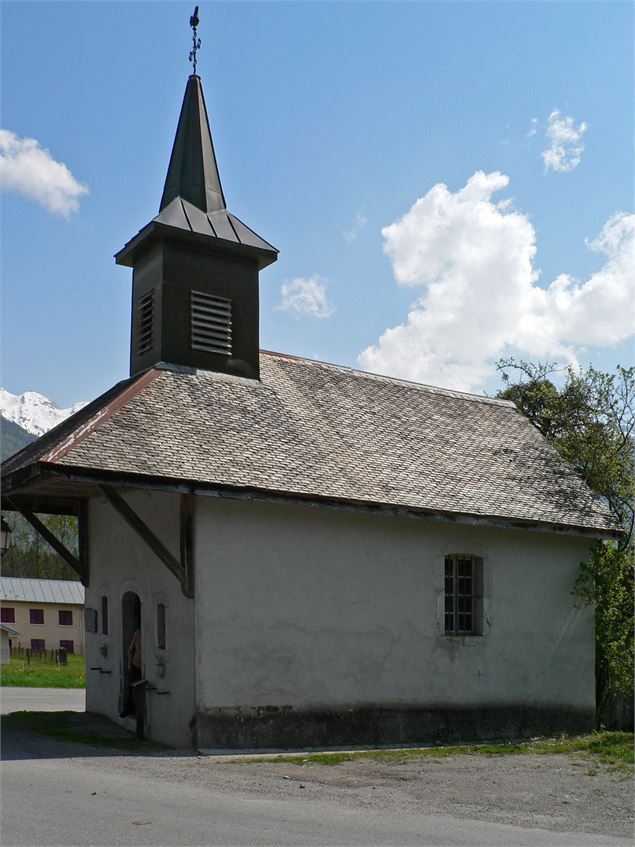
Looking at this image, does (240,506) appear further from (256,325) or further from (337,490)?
(256,325)

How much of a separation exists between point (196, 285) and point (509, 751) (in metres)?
9.65

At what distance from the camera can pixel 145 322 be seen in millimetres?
17328

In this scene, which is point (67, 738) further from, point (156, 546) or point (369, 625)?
point (369, 625)

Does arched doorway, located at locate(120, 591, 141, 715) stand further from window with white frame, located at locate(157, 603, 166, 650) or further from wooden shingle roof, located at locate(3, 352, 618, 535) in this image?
wooden shingle roof, located at locate(3, 352, 618, 535)

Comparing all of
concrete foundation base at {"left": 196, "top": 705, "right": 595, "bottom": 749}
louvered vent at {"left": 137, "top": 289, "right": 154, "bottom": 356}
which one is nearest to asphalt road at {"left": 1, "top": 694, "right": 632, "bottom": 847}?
concrete foundation base at {"left": 196, "top": 705, "right": 595, "bottom": 749}

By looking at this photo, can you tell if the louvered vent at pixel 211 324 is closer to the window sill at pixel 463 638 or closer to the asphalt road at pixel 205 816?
the window sill at pixel 463 638

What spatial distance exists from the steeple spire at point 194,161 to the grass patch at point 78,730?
32.6 ft

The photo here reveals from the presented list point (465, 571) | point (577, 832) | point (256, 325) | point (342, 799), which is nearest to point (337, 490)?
→ point (465, 571)

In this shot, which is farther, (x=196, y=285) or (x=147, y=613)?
(x=196, y=285)

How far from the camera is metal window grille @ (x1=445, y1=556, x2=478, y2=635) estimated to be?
15883 millimetres

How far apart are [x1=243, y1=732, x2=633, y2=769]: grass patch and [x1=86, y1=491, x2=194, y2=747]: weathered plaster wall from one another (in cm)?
184

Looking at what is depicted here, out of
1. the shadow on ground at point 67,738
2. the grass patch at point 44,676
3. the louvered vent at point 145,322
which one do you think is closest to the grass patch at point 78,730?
the shadow on ground at point 67,738

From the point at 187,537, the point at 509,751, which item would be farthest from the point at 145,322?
the point at 509,751

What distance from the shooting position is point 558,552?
1719cm
